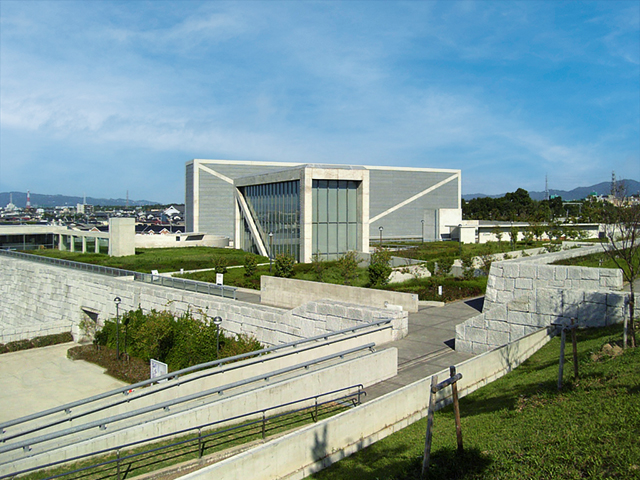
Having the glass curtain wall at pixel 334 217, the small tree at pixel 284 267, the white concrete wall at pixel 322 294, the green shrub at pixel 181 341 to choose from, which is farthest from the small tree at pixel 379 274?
the glass curtain wall at pixel 334 217

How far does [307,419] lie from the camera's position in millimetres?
9820

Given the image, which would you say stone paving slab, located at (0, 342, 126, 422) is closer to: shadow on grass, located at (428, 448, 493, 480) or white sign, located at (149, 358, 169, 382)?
white sign, located at (149, 358, 169, 382)

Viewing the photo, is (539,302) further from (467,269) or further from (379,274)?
(467,269)

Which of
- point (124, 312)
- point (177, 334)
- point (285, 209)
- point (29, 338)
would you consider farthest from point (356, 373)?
point (285, 209)

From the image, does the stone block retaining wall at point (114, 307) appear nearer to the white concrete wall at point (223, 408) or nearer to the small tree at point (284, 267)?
the white concrete wall at point (223, 408)

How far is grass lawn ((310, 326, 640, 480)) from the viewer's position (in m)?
5.73

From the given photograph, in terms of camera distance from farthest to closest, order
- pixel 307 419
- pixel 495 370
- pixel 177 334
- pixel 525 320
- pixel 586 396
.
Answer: pixel 177 334 → pixel 525 320 → pixel 495 370 → pixel 307 419 → pixel 586 396

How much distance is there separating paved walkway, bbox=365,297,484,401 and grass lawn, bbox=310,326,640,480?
2.31m

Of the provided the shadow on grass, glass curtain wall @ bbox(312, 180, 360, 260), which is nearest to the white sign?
the shadow on grass

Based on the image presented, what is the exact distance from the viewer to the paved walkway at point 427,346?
11992 millimetres

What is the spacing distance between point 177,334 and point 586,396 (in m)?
17.3

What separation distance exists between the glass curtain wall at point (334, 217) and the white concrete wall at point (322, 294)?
12.9 metres

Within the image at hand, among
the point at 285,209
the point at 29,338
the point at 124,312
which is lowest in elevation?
the point at 29,338

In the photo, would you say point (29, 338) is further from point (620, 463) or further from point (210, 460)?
point (620, 463)
